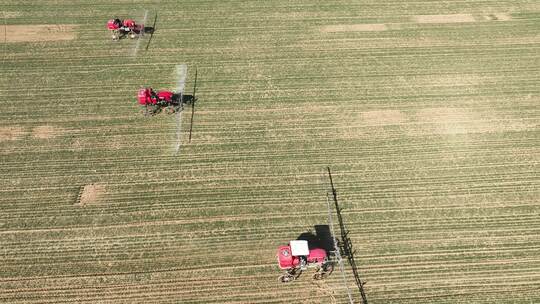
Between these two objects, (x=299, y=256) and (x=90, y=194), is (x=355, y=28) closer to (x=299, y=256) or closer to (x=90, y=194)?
(x=299, y=256)

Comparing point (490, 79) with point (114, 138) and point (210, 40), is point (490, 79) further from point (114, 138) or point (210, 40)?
point (114, 138)

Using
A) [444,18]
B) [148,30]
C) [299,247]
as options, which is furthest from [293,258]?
[444,18]

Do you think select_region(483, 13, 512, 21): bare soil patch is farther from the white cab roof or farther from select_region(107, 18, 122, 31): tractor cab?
select_region(107, 18, 122, 31): tractor cab

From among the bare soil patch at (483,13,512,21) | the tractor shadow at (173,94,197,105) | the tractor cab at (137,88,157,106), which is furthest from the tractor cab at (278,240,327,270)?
the bare soil patch at (483,13,512,21)

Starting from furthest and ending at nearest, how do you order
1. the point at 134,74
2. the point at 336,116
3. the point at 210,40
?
1. the point at 210,40
2. the point at 134,74
3. the point at 336,116

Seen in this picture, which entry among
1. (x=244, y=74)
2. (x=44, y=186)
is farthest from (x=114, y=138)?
(x=244, y=74)

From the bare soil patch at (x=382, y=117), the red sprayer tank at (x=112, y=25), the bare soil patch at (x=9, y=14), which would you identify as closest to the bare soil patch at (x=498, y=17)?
the bare soil patch at (x=382, y=117)

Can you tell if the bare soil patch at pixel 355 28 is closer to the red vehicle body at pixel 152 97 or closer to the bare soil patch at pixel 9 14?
the red vehicle body at pixel 152 97

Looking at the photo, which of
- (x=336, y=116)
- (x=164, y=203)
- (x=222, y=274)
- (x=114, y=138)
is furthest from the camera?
(x=336, y=116)
